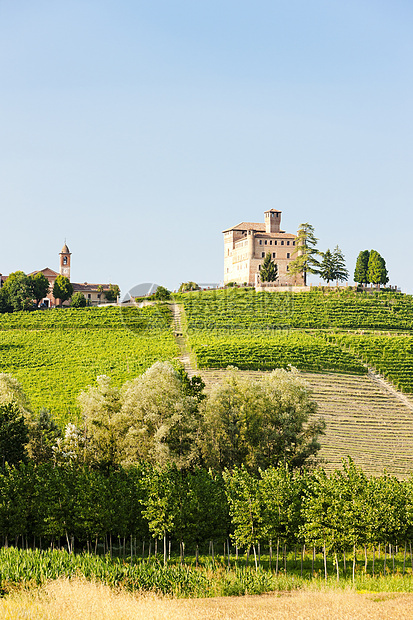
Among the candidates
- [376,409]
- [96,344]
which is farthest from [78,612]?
[96,344]

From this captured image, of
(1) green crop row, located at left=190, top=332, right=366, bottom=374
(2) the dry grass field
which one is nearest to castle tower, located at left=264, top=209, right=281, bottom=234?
(1) green crop row, located at left=190, top=332, right=366, bottom=374

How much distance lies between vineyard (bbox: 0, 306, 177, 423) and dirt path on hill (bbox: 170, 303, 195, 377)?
2.58ft

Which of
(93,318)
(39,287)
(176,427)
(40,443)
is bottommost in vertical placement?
(40,443)

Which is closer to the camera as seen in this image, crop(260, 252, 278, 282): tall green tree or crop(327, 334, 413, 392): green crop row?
crop(327, 334, 413, 392): green crop row

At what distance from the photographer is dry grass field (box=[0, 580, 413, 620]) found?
52.7 feet

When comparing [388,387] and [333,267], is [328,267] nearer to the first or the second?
[333,267]

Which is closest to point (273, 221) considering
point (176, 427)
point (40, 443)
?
point (40, 443)

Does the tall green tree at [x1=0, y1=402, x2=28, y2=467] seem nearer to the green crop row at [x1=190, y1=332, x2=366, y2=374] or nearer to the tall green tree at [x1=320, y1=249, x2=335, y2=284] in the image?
the green crop row at [x1=190, y1=332, x2=366, y2=374]

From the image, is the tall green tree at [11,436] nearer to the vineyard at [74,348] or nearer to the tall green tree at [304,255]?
the vineyard at [74,348]

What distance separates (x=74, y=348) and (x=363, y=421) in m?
31.6

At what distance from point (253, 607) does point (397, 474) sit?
22.6 m

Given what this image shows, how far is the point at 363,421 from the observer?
4544 centimetres

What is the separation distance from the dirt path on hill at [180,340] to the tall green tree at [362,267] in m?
Answer: 26.8

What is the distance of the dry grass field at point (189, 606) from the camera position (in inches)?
633
